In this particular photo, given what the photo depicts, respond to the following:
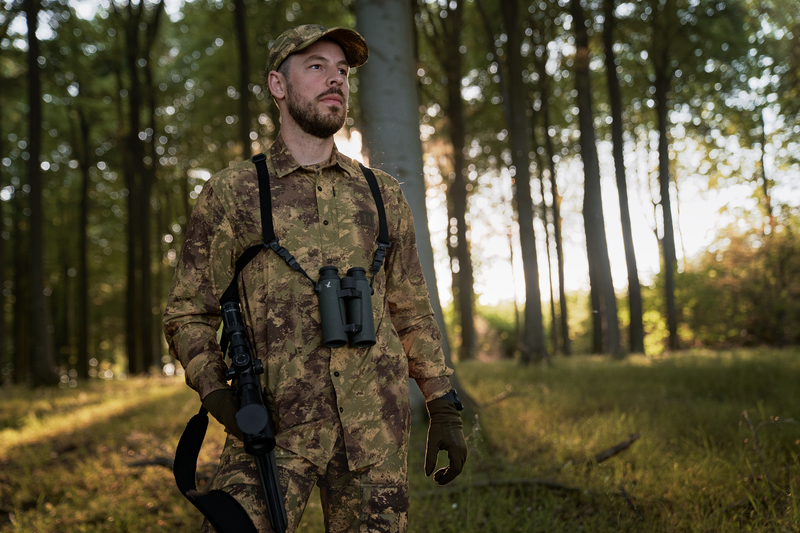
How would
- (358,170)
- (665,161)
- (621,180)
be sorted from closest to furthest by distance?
(358,170)
(621,180)
(665,161)

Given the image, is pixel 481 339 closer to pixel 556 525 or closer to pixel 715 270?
pixel 715 270

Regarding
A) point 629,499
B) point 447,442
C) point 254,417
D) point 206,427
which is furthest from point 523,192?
point 254,417

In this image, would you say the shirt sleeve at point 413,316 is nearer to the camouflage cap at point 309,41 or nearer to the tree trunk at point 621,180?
the camouflage cap at point 309,41

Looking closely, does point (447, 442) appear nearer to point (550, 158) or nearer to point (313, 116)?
point (313, 116)

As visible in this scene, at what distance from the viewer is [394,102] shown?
4574mm

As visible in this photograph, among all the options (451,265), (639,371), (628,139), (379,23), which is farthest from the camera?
(628,139)

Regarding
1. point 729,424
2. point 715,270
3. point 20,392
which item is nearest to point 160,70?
point 20,392

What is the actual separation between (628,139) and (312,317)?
76.6 feet

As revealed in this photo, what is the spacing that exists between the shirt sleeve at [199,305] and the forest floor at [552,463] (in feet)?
6.26

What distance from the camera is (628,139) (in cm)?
2223

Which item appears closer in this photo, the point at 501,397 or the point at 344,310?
the point at 344,310

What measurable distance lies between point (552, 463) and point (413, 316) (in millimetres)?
2583

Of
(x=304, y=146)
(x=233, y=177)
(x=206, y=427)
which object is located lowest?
(x=206, y=427)

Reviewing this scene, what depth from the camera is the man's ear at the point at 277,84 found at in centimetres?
210
